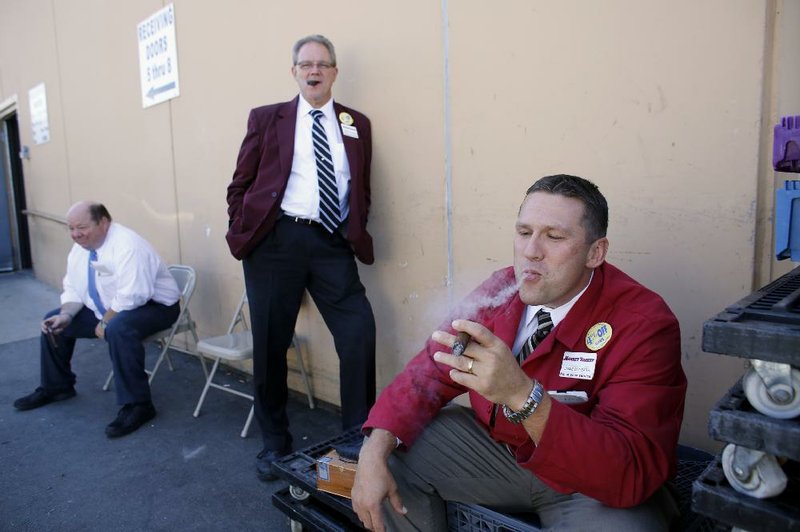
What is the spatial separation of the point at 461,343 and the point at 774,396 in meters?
0.68

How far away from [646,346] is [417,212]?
1.95 metres

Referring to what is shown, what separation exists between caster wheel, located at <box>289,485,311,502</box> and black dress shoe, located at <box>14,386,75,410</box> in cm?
295

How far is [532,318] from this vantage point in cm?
199

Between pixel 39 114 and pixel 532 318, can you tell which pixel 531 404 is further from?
pixel 39 114

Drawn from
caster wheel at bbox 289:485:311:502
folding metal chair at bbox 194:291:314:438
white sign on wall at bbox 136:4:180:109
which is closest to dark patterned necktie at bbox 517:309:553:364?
caster wheel at bbox 289:485:311:502

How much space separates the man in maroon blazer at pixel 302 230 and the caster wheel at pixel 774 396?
7.59 ft

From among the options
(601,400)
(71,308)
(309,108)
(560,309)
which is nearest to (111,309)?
(71,308)

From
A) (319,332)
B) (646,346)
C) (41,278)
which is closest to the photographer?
(646,346)

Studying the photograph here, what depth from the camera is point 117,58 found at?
614 cm

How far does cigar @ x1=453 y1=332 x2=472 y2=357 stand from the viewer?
1452 millimetres

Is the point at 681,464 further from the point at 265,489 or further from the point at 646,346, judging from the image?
the point at 265,489

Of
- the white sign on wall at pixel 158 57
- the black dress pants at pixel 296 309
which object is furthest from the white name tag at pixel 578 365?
the white sign on wall at pixel 158 57

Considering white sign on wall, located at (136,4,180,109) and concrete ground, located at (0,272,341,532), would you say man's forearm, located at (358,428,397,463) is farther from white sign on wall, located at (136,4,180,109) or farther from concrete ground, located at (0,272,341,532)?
white sign on wall, located at (136,4,180,109)

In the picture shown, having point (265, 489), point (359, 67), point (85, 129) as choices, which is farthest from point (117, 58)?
point (265, 489)
